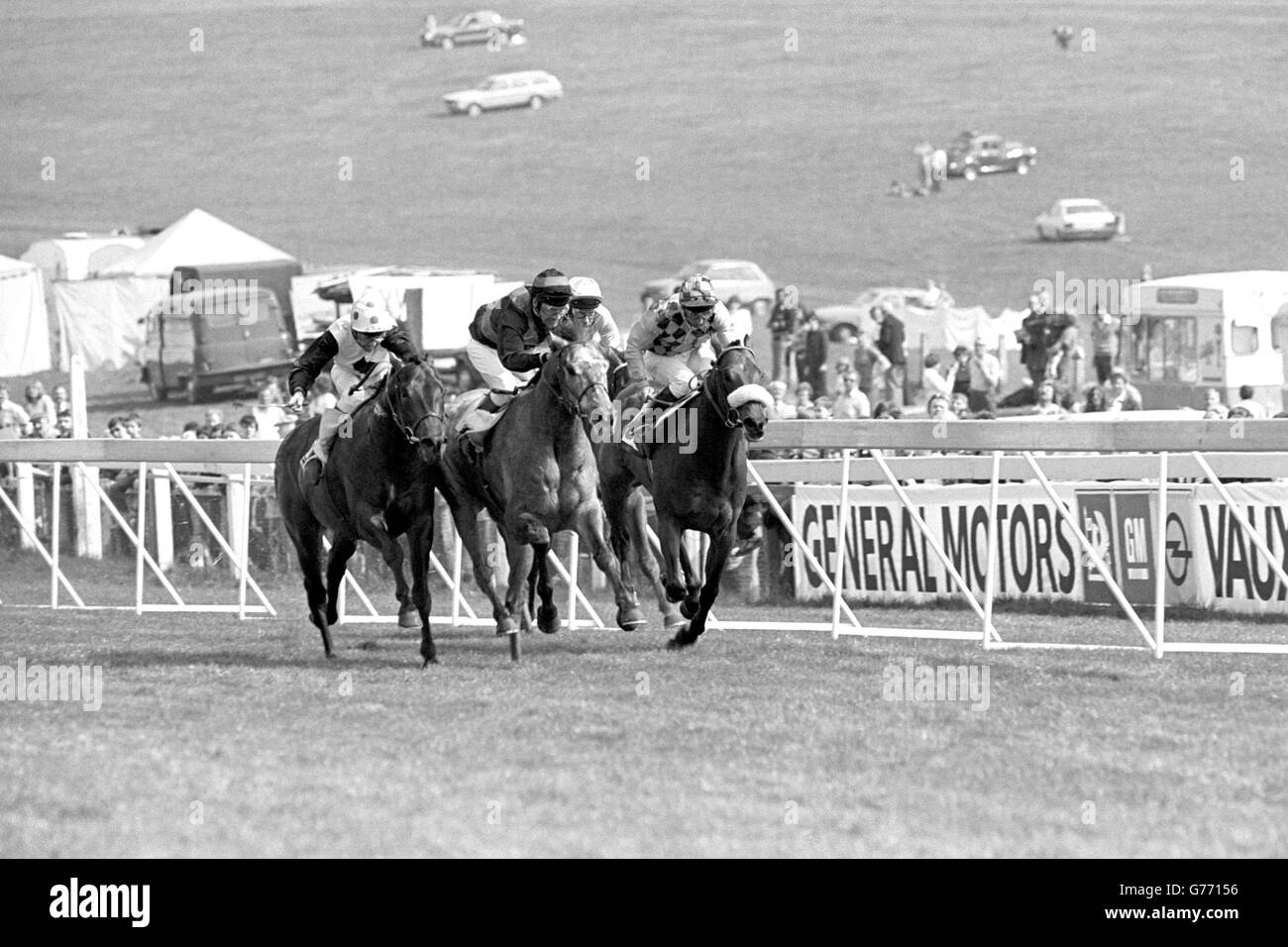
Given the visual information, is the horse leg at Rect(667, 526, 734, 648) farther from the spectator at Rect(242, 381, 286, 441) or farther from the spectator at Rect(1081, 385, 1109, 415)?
the spectator at Rect(242, 381, 286, 441)

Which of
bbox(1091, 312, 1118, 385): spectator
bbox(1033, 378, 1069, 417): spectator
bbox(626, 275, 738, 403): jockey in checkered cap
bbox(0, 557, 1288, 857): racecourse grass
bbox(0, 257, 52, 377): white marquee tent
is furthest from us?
bbox(0, 257, 52, 377): white marquee tent

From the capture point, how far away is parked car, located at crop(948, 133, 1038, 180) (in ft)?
172

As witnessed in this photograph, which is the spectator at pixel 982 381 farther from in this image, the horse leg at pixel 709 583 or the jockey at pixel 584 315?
the horse leg at pixel 709 583

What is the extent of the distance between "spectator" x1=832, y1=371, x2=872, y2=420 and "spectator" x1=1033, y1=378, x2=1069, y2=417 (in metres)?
1.61

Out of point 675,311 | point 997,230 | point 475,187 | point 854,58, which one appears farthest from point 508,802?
point 854,58

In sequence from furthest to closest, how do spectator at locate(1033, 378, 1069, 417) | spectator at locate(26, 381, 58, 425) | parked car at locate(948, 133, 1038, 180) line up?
parked car at locate(948, 133, 1038, 180)
spectator at locate(26, 381, 58, 425)
spectator at locate(1033, 378, 1069, 417)

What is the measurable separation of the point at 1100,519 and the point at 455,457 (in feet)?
17.0

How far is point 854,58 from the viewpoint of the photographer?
65750mm

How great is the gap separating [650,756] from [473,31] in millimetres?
59906

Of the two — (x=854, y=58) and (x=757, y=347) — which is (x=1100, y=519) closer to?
(x=757, y=347)

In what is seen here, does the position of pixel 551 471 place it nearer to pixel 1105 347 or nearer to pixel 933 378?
pixel 933 378

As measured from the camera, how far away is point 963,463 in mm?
15500

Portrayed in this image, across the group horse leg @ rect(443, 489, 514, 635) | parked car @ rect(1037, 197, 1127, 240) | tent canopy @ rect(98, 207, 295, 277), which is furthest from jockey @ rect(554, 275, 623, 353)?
parked car @ rect(1037, 197, 1127, 240)
